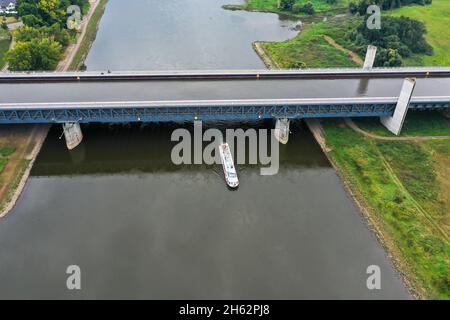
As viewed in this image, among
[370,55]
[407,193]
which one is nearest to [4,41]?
[370,55]

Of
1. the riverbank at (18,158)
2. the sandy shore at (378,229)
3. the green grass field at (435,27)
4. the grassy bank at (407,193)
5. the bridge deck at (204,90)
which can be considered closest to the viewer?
the sandy shore at (378,229)

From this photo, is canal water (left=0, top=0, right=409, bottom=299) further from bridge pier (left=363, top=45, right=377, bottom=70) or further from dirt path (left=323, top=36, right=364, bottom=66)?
dirt path (left=323, top=36, right=364, bottom=66)

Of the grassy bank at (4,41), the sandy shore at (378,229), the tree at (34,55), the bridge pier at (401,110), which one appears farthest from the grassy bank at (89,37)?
the bridge pier at (401,110)

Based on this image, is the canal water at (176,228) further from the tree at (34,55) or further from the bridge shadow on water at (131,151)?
the tree at (34,55)

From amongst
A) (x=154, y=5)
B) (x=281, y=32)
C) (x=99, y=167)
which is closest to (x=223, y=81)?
(x=99, y=167)

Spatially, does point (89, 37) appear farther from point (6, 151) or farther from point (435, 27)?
point (435, 27)
